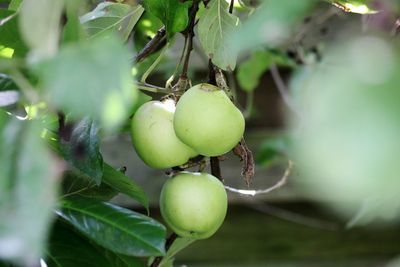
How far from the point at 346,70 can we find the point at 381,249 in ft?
5.33

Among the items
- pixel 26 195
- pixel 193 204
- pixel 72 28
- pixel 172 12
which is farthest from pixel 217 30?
pixel 26 195

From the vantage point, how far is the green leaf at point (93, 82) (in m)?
0.28

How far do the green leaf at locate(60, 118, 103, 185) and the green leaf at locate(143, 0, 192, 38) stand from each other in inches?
5.4

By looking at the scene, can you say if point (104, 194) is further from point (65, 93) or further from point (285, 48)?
point (285, 48)

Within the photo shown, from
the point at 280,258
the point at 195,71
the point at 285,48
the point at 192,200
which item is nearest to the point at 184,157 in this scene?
the point at 192,200

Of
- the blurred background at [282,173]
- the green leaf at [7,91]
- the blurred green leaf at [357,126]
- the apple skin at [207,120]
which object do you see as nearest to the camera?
the blurred green leaf at [357,126]

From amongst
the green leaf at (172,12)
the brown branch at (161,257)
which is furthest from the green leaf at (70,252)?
the green leaf at (172,12)

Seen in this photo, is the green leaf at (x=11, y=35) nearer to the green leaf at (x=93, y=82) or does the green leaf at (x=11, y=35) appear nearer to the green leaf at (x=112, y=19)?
the green leaf at (x=112, y=19)

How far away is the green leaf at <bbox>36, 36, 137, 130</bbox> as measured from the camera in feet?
0.93

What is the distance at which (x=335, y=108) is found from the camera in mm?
234

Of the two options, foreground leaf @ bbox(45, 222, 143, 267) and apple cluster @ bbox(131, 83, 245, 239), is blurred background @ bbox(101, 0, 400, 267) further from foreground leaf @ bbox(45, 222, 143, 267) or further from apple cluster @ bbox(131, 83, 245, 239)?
foreground leaf @ bbox(45, 222, 143, 267)

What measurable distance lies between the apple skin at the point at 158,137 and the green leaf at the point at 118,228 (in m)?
0.09

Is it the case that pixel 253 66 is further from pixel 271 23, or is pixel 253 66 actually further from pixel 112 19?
pixel 271 23

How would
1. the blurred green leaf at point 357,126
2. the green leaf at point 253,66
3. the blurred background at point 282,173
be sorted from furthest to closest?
1. the green leaf at point 253,66
2. the blurred background at point 282,173
3. the blurred green leaf at point 357,126
